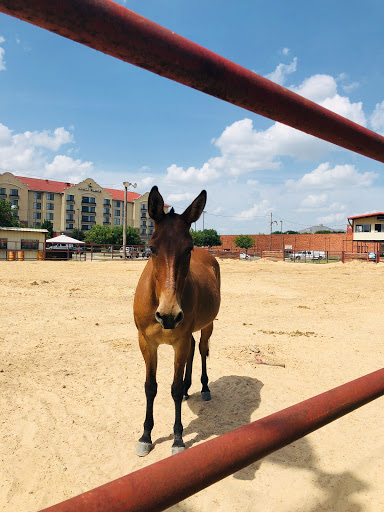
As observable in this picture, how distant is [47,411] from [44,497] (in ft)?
4.61

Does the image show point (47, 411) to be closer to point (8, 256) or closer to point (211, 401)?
point (211, 401)

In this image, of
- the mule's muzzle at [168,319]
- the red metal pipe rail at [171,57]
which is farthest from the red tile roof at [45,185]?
the red metal pipe rail at [171,57]

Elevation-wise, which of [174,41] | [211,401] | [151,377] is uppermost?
[174,41]

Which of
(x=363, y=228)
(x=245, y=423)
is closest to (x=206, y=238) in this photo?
(x=363, y=228)

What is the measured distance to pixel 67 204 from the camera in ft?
257

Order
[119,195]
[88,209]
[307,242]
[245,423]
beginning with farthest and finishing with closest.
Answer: [119,195] < [88,209] < [307,242] < [245,423]

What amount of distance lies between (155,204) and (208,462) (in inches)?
76.2

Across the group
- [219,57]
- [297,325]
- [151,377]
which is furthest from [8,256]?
[219,57]

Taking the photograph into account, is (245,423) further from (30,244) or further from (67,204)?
(67,204)

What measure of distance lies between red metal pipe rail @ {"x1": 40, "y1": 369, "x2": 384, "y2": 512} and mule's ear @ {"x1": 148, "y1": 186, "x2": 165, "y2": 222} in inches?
69.0

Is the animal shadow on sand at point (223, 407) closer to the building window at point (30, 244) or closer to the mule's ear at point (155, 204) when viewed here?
the mule's ear at point (155, 204)

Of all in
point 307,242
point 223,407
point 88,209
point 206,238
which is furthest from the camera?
point 88,209

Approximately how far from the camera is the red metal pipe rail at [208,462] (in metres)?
0.61

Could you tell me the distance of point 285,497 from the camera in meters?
2.71
